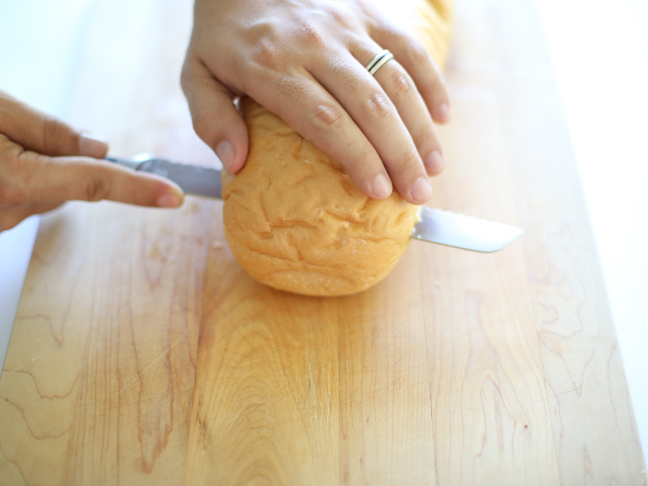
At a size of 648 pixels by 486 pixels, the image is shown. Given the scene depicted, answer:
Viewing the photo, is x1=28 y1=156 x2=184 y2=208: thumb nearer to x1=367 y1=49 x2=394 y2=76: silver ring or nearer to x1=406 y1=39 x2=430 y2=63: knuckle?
x1=367 y1=49 x2=394 y2=76: silver ring

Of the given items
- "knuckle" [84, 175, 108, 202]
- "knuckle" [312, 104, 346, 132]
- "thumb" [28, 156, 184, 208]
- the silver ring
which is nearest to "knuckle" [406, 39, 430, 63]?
the silver ring

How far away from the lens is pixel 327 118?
1.19 m

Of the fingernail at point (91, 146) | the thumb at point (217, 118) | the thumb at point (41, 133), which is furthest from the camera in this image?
the fingernail at point (91, 146)

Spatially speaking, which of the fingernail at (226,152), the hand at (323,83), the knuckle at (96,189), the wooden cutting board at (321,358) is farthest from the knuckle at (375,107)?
the knuckle at (96,189)

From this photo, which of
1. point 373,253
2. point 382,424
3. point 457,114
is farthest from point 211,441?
point 457,114

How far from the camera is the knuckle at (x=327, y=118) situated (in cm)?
119

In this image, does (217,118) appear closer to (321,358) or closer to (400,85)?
(400,85)

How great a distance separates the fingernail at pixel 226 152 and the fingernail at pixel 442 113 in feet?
2.11

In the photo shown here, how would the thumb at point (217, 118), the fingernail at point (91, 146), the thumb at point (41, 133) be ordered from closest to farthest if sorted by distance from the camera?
the thumb at point (217, 118) → the thumb at point (41, 133) → the fingernail at point (91, 146)

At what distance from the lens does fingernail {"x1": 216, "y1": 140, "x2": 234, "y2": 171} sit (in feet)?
4.22

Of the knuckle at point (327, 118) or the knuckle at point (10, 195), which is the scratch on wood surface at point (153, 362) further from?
the knuckle at point (327, 118)

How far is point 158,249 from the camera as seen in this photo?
63.5 inches

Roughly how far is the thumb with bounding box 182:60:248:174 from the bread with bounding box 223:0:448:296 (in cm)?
4

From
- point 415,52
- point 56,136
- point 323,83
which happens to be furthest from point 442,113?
point 56,136
